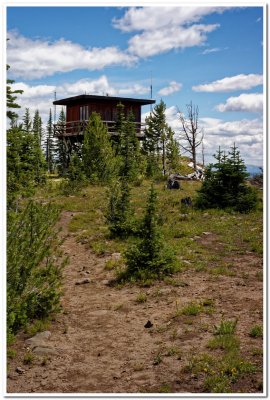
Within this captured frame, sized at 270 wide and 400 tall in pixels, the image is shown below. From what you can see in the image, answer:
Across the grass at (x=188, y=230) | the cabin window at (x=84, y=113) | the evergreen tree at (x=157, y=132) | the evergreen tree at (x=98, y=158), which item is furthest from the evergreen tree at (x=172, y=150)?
the grass at (x=188, y=230)

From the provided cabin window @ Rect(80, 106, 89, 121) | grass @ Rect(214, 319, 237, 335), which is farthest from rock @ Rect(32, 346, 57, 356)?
cabin window @ Rect(80, 106, 89, 121)

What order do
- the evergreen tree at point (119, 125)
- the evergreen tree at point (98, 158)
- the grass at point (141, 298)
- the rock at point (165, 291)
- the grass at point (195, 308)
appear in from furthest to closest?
1. the evergreen tree at point (119, 125)
2. the evergreen tree at point (98, 158)
3. the rock at point (165, 291)
4. the grass at point (141, 298)
5. the grass at point (195, 308)

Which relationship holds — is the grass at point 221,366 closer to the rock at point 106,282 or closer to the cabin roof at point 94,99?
the rock at point 106,282

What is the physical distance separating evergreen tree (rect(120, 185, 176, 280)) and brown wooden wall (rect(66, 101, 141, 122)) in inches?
1254

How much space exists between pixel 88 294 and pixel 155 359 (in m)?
3.93

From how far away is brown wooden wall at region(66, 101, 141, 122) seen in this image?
42469mm

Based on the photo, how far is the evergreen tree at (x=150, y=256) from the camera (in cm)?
1162

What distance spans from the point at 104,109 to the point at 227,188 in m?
24.2

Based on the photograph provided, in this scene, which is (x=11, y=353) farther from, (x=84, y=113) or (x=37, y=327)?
(x=84, y=113)

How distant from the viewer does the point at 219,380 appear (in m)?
6.42

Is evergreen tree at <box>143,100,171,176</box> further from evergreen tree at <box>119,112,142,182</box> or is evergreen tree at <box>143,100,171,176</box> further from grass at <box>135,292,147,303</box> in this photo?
grass at <box>135,292,147,303</box>

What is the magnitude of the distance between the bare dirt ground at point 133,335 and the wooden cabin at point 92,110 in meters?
30.7

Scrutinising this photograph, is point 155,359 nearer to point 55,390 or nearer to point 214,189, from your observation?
point 55,390

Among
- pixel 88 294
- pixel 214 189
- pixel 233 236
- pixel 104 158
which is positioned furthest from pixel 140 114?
pixel 88 294
